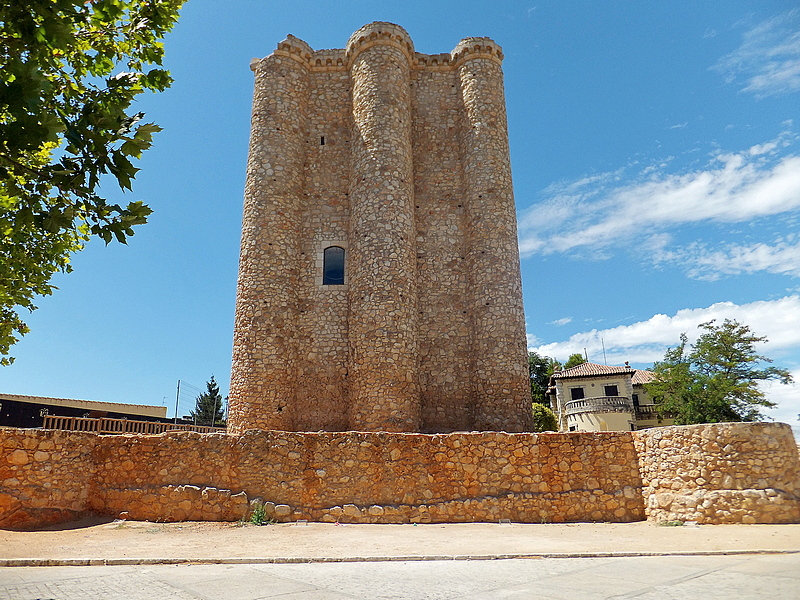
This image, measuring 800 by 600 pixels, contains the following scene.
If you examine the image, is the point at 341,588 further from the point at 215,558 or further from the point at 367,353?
the point at 367,353

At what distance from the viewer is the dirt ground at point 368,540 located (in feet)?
26.1

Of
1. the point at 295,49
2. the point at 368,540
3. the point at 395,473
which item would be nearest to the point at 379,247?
the point at 395,473

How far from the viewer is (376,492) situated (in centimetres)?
1124

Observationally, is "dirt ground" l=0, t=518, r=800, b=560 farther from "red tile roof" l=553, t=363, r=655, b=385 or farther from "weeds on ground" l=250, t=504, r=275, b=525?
"red tile roof" l=553, t=363, r=655, b=385

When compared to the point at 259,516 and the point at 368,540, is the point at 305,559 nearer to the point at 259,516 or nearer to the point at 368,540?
the point at 368,540

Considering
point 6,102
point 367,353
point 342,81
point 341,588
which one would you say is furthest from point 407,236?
point 6,102

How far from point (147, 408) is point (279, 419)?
22.1 meters

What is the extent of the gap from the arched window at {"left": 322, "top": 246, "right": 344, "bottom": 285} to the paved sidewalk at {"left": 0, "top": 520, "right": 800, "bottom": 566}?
9593 mm

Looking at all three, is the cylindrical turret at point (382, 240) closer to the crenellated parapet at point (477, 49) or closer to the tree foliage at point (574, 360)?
the crenellated parapet at point (477, 49)

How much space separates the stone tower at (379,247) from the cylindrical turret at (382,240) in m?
0.05

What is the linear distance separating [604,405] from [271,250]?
73.8 ft

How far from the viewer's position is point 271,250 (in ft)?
58.7

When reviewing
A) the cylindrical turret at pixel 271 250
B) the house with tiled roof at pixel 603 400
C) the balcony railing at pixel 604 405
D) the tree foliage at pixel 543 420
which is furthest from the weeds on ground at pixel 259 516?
the balcony railing at pixel 604 405

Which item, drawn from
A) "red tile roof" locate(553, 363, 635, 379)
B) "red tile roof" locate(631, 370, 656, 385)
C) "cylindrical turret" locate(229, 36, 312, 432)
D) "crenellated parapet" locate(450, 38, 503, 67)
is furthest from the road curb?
"red tile roof" locate(631, 370, 656, 385)
